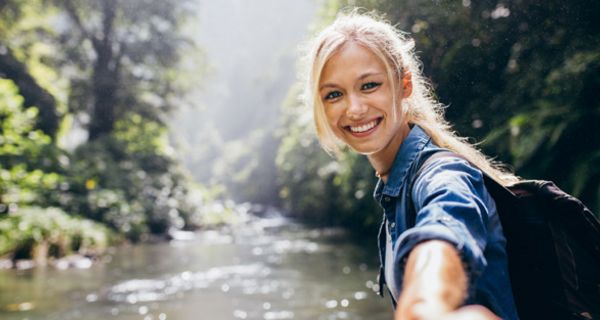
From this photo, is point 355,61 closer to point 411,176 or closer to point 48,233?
point 411,176

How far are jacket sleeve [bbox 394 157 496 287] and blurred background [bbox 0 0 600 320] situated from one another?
88cm

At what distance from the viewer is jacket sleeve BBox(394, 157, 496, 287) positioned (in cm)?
99

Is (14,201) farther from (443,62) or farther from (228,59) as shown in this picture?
(228,59)

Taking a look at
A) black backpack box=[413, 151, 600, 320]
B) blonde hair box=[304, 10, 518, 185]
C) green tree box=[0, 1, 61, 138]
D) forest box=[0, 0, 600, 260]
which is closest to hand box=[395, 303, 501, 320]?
black backpack box=[413, 151, 600, 320]

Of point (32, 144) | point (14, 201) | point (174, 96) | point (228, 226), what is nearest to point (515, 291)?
point (14, 201)

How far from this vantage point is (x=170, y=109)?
23.4 m

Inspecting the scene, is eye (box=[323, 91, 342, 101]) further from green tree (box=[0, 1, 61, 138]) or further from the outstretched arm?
green tree (box=[0, 1, 61, 138])

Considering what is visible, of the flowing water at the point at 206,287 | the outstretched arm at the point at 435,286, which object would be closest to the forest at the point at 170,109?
the flowing water at the point at 206,287

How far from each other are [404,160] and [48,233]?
12.0m

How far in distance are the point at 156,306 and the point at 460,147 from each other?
6413 mm

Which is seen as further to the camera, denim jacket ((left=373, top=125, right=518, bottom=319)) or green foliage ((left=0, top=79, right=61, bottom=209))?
green foliage ((left=0, top=79, right=61, bottom=209))

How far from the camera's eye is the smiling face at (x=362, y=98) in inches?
59.1

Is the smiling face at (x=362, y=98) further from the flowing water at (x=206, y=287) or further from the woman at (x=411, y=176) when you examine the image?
the flowing water at (x=206, y=287)

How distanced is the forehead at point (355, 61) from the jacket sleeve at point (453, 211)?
398 millimetres
